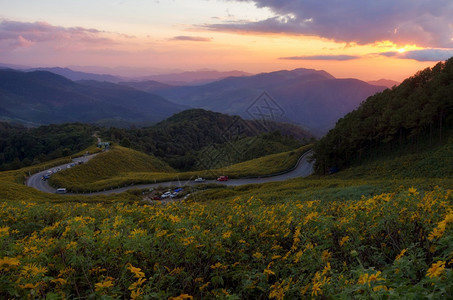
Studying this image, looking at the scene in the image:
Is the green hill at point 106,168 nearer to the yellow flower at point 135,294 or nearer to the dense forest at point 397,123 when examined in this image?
the dense forest at point 397,123

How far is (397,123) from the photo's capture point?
32.1 m

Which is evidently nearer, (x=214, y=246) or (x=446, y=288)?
(x=446, y=288)

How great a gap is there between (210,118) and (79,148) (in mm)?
95852

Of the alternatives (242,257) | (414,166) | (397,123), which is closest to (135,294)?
(242,257)

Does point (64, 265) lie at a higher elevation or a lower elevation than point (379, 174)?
higher

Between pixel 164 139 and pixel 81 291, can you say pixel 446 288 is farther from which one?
pixel 164 139

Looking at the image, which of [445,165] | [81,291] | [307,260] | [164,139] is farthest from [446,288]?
[164,139]

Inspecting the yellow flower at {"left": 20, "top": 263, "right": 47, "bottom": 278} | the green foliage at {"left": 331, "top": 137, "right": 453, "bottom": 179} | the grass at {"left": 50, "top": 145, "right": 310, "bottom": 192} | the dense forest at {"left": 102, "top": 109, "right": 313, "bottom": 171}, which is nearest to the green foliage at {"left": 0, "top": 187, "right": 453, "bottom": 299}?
the yellow flower at {"left": 20, "top": 263, "right": 47, "bottom": 278}

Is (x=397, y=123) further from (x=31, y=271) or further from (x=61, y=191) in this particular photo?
(x=61, y=191)

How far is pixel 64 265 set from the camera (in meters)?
3.81

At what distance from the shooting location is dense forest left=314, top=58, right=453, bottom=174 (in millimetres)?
30359

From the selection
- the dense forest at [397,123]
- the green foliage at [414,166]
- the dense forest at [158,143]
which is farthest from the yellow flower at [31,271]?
the dense forest at [158,143]

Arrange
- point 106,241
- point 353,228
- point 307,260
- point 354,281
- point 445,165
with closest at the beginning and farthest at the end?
point 354,281 < point 307,260 < point 106,241 < point 353,228 < point 445,165

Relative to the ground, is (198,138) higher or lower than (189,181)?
lower
